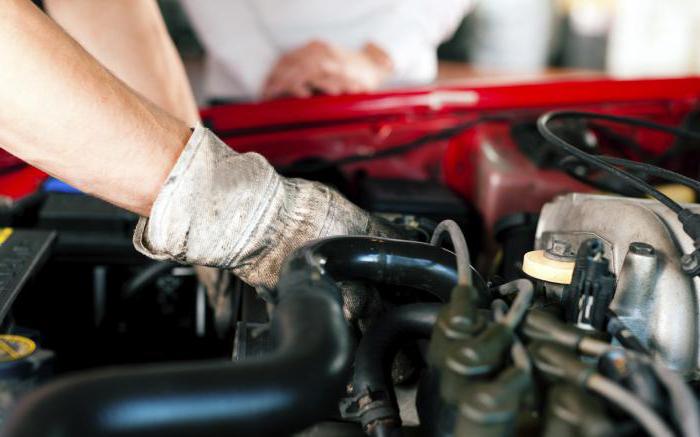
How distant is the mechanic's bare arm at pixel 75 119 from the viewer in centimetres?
61

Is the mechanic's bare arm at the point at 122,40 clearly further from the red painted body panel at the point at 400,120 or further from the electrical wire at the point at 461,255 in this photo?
the electrical wire at the point at 461,255

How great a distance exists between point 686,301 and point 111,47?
91 cm

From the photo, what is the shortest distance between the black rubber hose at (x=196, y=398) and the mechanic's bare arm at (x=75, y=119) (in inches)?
10.5

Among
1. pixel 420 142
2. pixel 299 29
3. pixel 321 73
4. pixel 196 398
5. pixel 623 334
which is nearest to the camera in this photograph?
pixel 196 398

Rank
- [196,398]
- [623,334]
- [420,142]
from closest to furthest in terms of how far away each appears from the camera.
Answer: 1. [196,398]
2. [623,334]
3. [420,142]

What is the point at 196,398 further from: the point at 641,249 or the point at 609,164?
the point at 609,164

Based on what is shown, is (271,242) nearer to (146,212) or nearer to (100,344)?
(146,212)

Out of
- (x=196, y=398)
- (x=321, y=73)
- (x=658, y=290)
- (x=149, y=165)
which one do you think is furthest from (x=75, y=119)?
(x=321, y=73)

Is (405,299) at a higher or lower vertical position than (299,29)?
lower

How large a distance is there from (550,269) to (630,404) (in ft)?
0.79

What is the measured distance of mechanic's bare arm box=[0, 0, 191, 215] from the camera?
61 centimetres

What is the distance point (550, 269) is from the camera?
0.66m

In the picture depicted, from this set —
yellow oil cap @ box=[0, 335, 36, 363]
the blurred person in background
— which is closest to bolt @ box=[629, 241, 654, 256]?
yellow oil cap @ box=[0, 335, 36, 363]

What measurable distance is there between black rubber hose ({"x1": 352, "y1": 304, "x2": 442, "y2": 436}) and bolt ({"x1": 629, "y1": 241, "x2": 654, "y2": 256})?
0.58 ft
